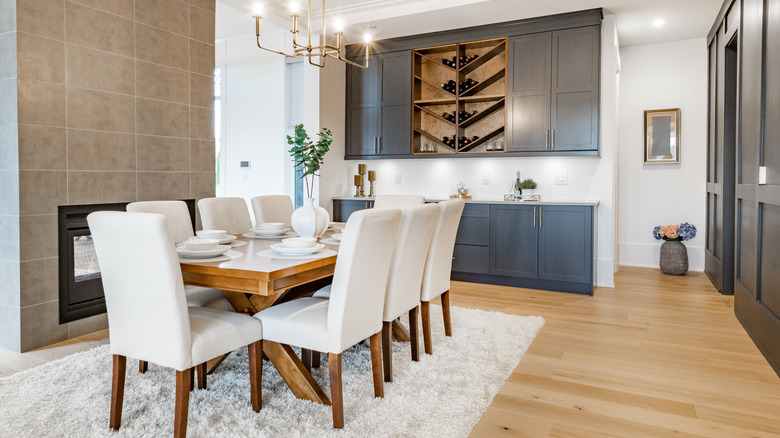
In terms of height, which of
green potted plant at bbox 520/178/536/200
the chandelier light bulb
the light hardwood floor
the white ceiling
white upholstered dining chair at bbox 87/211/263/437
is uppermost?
the white ceiling

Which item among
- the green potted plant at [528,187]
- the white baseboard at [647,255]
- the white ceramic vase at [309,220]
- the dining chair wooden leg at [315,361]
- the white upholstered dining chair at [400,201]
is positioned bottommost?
the dining chair wooden leg at [315,361]

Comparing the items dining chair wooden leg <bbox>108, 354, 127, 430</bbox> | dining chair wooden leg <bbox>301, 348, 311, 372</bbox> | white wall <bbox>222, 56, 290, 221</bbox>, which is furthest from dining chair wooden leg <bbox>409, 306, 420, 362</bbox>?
white wall <bbox>222, 56, 290, 221</bbox>

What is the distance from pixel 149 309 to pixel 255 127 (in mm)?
5580

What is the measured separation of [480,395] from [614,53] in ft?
12.6

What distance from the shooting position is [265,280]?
192 centimetres

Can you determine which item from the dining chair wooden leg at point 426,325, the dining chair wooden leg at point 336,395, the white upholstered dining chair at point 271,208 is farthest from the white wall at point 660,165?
the dining chair wooden leg at point 336,395

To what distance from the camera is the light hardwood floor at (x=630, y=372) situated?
2170mm

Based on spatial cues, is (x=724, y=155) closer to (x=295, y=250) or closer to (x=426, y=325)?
(x=426, y=325)

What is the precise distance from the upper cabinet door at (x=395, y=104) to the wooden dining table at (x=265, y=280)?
3272 mm

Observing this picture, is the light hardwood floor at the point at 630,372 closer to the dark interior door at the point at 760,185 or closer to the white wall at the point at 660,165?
the dark interior door at the point at 760,185

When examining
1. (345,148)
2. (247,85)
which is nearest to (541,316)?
(345,148)

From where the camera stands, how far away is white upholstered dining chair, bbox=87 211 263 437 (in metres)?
1.80

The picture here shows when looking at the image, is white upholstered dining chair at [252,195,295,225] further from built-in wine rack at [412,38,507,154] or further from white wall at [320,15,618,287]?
built-in wine rack at [412,38,507,154]

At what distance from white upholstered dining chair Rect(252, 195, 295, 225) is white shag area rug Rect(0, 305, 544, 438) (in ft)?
3.41
